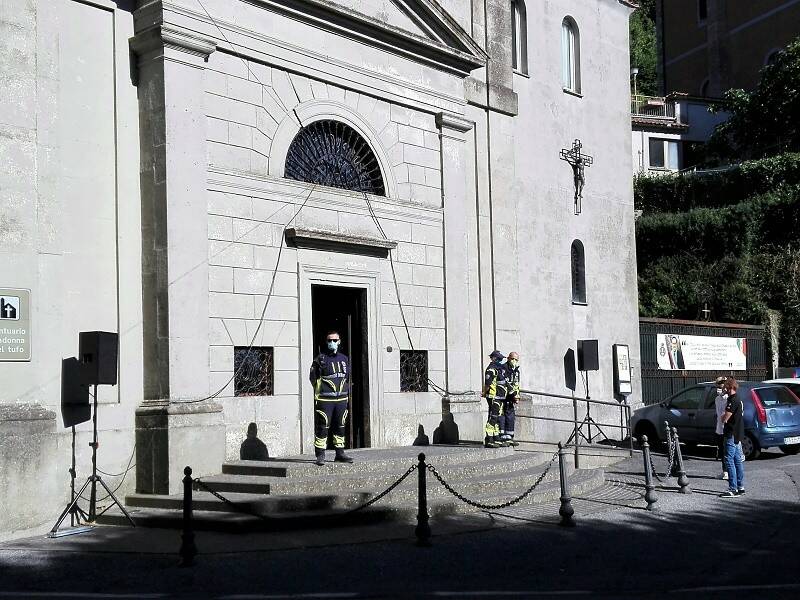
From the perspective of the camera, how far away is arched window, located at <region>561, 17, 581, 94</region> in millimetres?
24984

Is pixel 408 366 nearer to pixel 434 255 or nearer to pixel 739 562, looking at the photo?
pixel 434 255

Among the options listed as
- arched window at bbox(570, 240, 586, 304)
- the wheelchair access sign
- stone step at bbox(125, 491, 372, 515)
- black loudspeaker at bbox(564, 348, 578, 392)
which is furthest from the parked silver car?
the wheelchair access sign

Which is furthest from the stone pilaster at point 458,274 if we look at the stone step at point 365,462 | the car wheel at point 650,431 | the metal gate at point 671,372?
the metal gate at point 671,372

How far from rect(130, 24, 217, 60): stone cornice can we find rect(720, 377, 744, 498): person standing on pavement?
31.0 feet

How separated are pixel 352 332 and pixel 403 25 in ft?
18.3

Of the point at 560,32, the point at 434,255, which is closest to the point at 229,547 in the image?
the point at 434,255

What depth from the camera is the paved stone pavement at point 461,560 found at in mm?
9797

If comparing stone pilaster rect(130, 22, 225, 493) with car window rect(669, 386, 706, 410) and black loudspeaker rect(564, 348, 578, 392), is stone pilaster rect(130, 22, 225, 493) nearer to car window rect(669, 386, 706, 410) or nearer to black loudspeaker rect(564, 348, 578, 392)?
black loudspeaker rect(564, 348, 578, 392)

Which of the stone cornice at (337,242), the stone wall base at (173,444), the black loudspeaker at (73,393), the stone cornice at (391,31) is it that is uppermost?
the stone cornice at (391,31)

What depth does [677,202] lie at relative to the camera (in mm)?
45188

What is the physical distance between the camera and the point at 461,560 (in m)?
11.1

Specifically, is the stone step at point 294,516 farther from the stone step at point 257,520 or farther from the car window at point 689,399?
the car window at point 689,399

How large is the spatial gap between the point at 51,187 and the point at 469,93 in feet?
30.0

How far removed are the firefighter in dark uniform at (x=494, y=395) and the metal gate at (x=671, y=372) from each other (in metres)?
9.60
